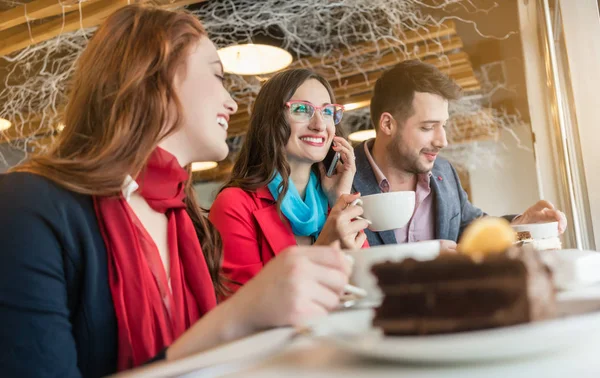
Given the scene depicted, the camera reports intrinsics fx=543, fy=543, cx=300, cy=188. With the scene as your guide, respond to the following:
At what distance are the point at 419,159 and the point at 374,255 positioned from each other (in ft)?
5.56

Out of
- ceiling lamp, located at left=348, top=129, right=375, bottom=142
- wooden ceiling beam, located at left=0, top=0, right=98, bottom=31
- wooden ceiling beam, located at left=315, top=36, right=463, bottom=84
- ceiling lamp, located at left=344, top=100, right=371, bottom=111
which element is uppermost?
wooden ceiling beam, located at left=0, top=0, right=98, bottom=31

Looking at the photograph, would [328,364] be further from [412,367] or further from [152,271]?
[152,271]

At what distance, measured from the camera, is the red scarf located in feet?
2.92

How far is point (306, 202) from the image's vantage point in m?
1.90

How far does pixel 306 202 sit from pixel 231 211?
29 centimetres

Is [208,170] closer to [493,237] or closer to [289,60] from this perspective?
[289,60]

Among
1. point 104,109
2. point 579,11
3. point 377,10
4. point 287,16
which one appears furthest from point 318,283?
point 287,16

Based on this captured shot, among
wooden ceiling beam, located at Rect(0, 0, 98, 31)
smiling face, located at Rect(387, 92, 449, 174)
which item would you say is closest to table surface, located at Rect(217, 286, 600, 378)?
smiling face, located at Rect(387, 92, 449, 174)

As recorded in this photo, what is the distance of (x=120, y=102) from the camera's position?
102 centimetres

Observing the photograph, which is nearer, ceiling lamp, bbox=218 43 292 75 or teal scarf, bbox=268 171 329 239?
teal scarf, bbox=268 171 329 239

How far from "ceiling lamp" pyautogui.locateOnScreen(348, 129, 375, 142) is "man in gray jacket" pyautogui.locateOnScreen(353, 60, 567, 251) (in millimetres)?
40

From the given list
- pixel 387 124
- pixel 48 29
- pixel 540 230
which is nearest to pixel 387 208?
pixel 540 230

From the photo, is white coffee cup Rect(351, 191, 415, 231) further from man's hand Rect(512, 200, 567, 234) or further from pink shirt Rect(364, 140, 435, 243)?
man's hand Rect(512, 200, 567, 234)

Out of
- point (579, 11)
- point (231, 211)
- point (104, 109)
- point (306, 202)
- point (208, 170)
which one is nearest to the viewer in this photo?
point (104, 109)
